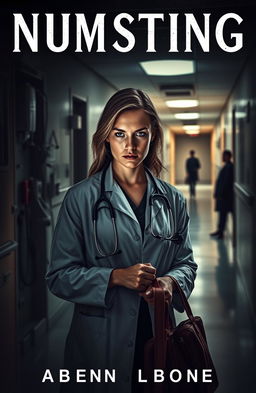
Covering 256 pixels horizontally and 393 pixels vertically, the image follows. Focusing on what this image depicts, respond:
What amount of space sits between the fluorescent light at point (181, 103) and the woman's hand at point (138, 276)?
9863 mm

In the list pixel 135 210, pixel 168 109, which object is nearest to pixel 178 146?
pixel 168 109

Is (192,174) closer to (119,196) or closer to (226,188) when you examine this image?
(226,188)

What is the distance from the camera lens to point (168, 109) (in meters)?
13.5

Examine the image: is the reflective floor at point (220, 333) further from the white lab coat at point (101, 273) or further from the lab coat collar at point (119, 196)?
the lab coat collar at point (119, 196)

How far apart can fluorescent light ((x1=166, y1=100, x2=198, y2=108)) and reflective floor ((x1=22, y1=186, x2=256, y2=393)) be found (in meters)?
4.32

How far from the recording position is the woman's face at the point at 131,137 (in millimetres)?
1864

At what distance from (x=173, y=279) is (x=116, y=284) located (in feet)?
0.57

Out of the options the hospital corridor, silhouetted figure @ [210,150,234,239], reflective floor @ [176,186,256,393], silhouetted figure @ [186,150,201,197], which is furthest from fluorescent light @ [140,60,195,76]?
silhouetted figure @ [186,150,201,197]

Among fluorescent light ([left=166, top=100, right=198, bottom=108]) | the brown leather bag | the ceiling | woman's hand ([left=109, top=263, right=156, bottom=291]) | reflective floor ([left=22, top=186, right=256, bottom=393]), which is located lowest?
reflective floor ([left=22, top=186, right=256, bottom=393])

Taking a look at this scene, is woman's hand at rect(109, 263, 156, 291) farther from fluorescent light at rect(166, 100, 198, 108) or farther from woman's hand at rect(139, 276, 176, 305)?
fluorescent light at rect(166, 100, 198, 108)

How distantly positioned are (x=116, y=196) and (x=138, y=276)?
0.29m

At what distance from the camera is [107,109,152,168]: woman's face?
186 centimetres

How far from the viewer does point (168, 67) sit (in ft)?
23.5

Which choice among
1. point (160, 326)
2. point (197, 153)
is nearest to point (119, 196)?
point (160, 326)
